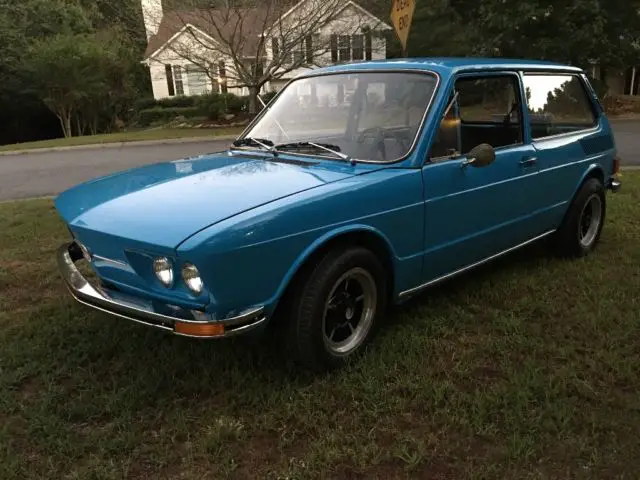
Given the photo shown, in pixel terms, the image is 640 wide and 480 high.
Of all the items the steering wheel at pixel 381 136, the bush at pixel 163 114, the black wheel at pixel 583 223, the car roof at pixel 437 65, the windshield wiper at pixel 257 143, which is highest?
the car roof at pixel 437 65

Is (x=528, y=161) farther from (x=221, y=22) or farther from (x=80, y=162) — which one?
(x=221, y=22)

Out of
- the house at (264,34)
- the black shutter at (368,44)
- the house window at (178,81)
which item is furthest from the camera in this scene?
the house window at (178,81)

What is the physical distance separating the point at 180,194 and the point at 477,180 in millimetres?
1908

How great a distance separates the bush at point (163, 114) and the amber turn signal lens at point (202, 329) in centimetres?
2913

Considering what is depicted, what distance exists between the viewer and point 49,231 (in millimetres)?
6141

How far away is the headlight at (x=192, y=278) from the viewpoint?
2486mm

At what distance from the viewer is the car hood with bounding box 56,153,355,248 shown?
2.61 m

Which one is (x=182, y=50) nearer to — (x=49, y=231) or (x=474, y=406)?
(x=49, y=231)

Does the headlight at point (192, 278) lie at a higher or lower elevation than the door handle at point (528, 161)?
lower

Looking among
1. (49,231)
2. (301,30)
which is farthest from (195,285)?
(301,30)

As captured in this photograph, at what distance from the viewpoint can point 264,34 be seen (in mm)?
21953

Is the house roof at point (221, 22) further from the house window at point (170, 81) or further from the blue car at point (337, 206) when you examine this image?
the blue car at point (337, 206)

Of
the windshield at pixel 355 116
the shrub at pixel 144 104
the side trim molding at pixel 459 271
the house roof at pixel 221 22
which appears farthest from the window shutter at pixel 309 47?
the side trim molding at pixel 459 271

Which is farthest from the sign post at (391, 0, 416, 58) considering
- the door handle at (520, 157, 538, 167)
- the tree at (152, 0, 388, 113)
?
the tree at (152, 0, 388, 113)
